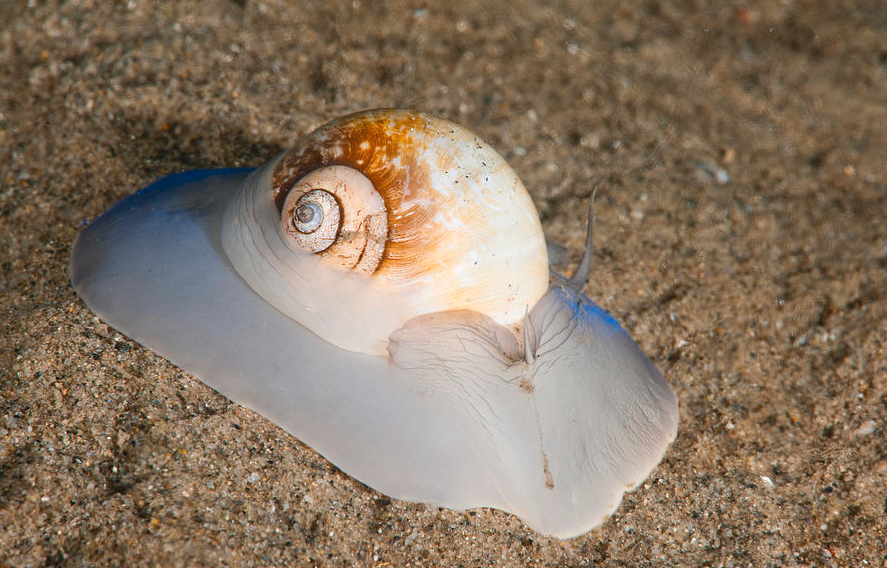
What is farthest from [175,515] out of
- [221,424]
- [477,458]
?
[477,458]

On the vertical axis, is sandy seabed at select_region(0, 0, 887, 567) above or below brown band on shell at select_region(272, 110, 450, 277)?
below

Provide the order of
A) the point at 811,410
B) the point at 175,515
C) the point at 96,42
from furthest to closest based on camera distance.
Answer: the point at 96,42 → the point at 811,410 → the point at 175,515

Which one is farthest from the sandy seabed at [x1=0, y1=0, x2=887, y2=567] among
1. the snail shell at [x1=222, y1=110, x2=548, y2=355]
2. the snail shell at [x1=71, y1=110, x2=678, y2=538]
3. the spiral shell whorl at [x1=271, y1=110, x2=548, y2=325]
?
the spiral shell whorl at [x1=271, y1=110, x2=548, y2=325]

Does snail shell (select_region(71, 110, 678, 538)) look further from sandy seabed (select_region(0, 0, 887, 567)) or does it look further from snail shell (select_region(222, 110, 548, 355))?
sandy seabed (select_region(0, 0, 887, 567))

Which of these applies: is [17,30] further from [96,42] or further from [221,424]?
[221,424]

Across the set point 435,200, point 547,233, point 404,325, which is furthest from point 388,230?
point 547,233

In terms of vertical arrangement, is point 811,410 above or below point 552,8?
below
